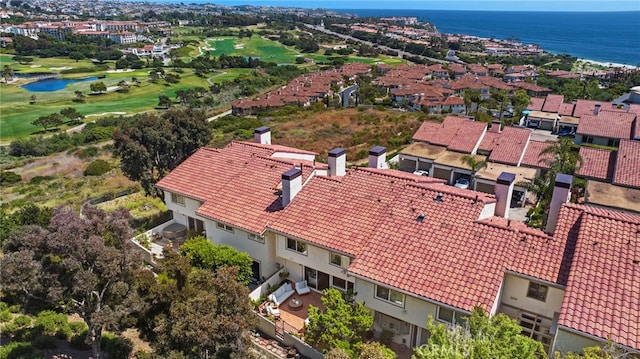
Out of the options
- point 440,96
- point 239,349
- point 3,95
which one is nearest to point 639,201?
point 239,349

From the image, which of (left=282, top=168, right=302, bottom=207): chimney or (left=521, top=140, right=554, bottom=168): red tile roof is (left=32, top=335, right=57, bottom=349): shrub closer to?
(left=282, top=168, right=302, bottom=207): chimney

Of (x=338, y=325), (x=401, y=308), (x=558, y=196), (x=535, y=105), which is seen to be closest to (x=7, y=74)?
(x=535, y=105)

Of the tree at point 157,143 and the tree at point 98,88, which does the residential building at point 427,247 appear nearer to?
the tree at point 157,143

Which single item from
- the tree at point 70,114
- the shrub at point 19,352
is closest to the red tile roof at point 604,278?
the shrub at point 19,352

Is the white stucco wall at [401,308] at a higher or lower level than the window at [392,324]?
higher

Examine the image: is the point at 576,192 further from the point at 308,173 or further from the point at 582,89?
the point at 582,89

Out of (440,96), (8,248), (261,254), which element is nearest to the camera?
(8,248)

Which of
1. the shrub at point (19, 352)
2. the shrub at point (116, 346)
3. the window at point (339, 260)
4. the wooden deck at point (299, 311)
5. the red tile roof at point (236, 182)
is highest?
the red tile roof at point (236, 182)
